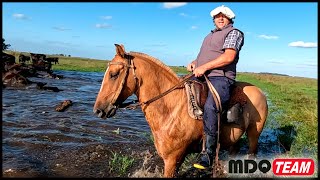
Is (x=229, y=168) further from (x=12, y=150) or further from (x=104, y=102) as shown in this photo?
(x=12, y=150)

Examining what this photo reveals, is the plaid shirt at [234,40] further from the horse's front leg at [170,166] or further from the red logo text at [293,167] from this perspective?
the red logo text at [293,167]

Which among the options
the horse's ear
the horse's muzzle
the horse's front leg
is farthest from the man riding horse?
the horse's muzzle

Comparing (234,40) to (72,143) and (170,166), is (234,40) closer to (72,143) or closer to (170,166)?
(170,166)

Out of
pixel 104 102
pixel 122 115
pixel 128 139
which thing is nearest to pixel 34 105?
pixel 122 115

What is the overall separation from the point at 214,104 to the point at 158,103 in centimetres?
109

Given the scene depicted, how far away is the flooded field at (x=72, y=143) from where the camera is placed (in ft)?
25.5

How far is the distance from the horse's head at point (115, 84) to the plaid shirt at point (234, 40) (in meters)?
1.82

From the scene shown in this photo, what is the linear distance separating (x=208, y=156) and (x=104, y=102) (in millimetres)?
2156

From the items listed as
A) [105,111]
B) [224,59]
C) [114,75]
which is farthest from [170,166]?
[224,59]

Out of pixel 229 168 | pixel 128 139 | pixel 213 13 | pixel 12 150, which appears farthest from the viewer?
pixel 128 139

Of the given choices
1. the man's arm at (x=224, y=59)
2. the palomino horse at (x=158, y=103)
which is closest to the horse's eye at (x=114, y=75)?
the palomino horse at (x=158, y=103)

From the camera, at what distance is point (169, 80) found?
641 cm

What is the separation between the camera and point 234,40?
5.88 meters

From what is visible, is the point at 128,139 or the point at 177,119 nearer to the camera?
the point at 177,119
